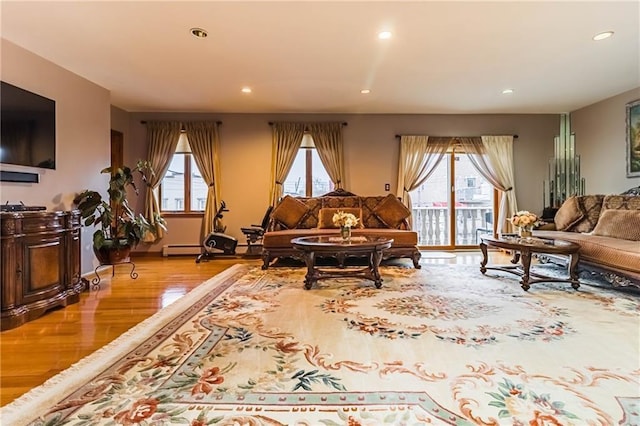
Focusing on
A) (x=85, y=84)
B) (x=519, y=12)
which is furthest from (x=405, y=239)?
(x=85, y=84)

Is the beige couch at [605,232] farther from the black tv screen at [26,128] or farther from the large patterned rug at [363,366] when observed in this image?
the black tv screen at [26,128]

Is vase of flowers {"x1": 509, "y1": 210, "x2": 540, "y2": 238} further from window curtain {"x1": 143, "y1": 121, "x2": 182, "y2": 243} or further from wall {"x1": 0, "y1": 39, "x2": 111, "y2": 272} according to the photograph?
window curtain {"x1": 143, "y1": 121, "x2": 182, "y2": 243}

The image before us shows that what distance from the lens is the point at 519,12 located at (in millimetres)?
2900

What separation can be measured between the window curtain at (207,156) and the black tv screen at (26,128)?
244 cm

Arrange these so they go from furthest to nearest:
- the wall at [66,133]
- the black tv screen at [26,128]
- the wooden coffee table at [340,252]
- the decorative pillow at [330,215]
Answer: the decorative pillow at [330,215] < the wooden coffee table at [340,252] < the wall at [66,133] < the black tv screen at [26,128]

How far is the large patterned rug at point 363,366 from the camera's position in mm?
1555

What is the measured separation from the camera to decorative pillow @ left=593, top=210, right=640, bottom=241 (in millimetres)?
3951

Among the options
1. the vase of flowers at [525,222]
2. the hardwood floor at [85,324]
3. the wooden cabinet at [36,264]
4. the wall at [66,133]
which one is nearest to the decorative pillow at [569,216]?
the vase of flowers at [525,222]

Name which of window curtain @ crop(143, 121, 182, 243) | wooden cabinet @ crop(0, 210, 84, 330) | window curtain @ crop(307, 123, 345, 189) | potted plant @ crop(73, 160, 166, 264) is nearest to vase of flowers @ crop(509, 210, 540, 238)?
window curtain @ crop(307, 123, 345, 189)

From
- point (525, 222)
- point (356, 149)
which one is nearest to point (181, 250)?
point (356, 149)

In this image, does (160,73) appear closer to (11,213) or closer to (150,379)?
(11,213)

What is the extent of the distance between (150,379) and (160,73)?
12.4ft

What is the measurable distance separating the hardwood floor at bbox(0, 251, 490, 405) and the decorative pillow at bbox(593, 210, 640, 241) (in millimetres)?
5086

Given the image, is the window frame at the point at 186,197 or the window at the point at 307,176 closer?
the window frame at the point at 186,197
